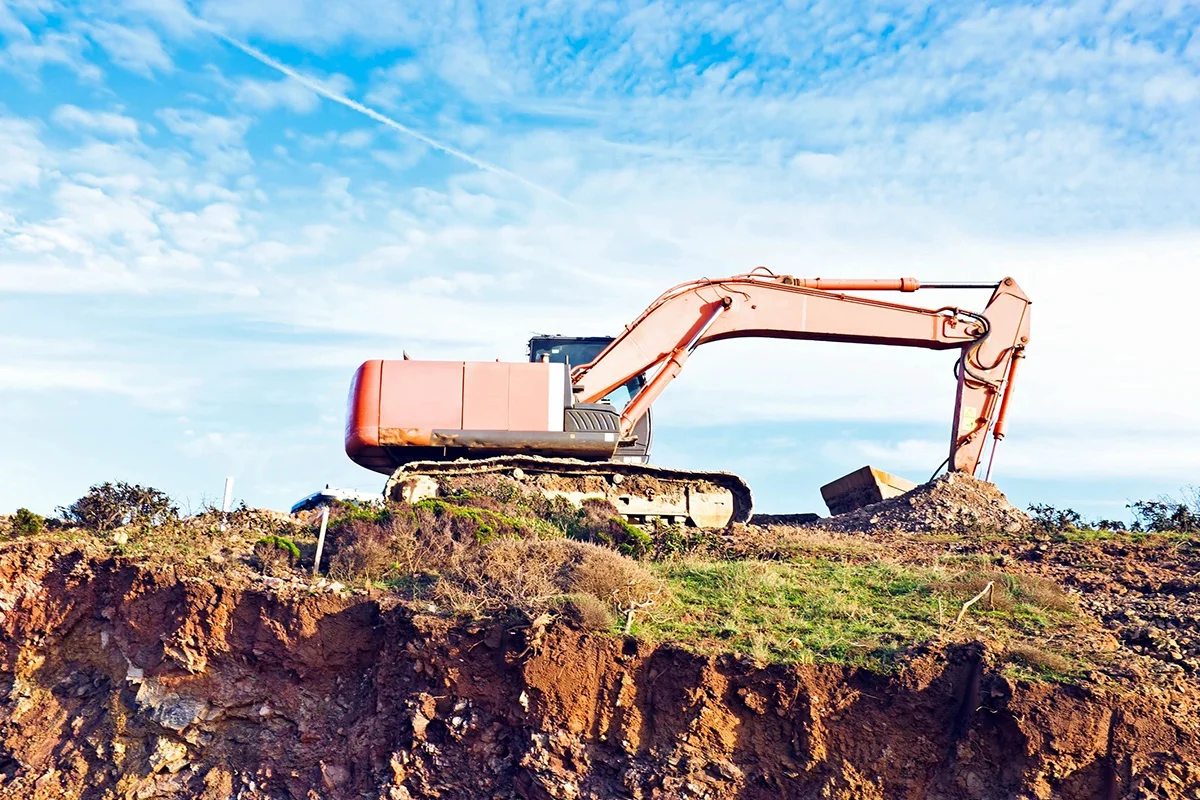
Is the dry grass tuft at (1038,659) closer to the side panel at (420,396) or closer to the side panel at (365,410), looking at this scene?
the side panel at (420,396)

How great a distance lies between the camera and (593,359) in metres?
17.8

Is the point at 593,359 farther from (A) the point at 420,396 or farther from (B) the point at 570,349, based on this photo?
(A) the point at 420,396

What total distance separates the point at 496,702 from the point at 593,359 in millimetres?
9317

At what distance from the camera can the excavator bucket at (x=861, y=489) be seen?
754 inches

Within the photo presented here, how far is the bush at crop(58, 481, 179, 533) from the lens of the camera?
12680mm

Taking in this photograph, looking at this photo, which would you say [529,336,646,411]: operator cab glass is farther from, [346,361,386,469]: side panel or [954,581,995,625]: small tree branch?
[954,581,995,625]: small tree branch

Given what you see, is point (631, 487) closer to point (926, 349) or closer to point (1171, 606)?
point (926, 349)

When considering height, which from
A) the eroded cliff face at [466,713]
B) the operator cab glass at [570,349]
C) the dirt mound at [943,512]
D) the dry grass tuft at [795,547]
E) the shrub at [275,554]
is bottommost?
the eroded cliff face at [466,713]

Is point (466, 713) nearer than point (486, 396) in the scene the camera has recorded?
Yes

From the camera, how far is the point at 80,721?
32.6ft

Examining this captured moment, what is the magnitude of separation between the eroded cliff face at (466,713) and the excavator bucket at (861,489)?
408 inches

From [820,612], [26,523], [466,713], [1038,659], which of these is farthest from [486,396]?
[1038,659]

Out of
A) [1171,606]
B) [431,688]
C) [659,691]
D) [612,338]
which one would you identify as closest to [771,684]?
[659,691]

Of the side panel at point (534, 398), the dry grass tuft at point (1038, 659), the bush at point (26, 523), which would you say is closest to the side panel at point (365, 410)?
the side panel at point (534, 398)
